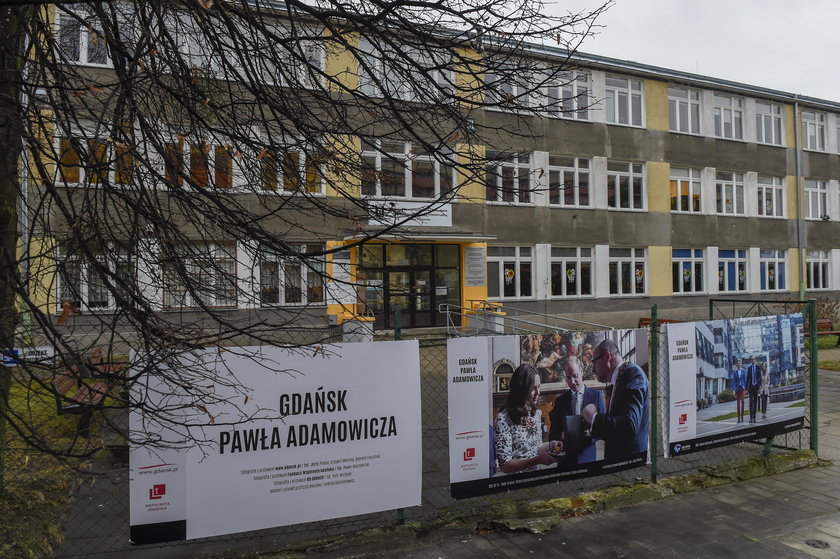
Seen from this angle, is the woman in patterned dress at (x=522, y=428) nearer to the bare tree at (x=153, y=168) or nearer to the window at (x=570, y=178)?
the bare tree at (x=153, y=168)

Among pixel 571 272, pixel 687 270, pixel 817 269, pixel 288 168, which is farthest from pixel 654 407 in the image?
pixel 817 269

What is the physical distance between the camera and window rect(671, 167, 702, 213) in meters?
24.3

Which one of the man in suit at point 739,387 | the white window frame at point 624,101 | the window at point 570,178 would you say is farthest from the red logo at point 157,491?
the white window frame at point 624,101

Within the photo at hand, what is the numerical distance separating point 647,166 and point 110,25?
2281 centimetres

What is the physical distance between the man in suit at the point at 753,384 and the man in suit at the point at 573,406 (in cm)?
240

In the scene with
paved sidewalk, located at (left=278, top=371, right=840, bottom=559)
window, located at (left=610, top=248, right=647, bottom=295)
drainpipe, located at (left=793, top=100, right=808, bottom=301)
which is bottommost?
paved sidewalk, located at (left=278, top=371, right=840, bottom=559)

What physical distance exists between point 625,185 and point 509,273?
6.35 meters

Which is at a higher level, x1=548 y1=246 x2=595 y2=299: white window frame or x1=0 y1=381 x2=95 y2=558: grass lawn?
x1=548 y1=246 x2=595 y2=299: white window frame

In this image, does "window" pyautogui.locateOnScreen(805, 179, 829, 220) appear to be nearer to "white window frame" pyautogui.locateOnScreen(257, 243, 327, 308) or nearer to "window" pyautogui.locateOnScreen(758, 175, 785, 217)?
"window" pyautogui.locateOnScreen(758, 175, 785, 217)

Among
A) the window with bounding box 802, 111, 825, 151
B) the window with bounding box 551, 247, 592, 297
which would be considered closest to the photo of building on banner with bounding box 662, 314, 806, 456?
the window with bounding box 551, 247, 592, 297

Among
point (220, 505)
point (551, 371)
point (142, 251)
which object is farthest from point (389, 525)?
point (142, 251)

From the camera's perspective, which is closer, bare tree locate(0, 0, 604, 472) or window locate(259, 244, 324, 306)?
bare tree locate(0, 0, 604, 472)

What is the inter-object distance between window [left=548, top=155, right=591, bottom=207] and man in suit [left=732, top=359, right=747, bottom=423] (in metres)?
15.4

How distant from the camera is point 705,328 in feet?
21.4
